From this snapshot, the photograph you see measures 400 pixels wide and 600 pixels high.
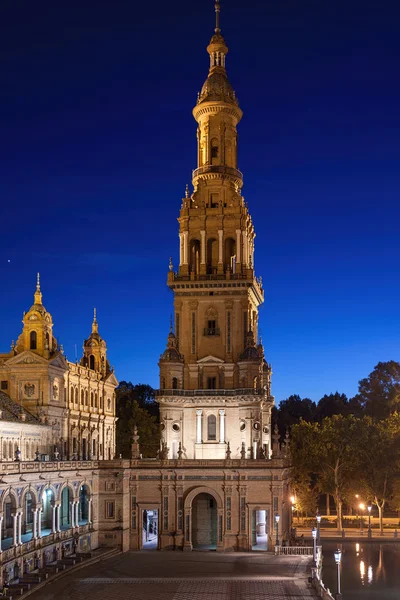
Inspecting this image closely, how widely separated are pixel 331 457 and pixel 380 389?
3607cm

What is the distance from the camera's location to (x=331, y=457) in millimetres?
100000

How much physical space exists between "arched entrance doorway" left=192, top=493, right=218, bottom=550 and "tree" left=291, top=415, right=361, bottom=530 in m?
19.4

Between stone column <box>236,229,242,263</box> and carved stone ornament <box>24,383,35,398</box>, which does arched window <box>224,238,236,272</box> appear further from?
carved stone ornament <box>24,383,35,398</box>

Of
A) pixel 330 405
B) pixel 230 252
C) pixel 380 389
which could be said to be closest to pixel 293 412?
pixel 330 405

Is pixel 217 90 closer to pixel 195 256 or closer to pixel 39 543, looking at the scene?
pixel 195 256

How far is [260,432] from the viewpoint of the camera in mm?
88562

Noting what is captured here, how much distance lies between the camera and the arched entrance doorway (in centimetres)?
8281

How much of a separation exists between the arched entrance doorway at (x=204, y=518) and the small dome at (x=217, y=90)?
44.1 m

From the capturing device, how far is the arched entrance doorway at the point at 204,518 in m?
82.8

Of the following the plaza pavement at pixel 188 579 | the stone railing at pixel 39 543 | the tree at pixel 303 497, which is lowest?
the plaza pavement at pixel 188 579

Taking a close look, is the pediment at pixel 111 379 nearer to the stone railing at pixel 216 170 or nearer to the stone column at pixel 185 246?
the stone column at pixel 185 246

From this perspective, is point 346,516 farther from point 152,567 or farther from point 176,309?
point 152,567

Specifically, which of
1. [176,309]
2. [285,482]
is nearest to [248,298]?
[176,309]

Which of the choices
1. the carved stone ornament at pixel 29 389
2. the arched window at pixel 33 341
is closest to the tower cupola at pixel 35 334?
the arched window at pixel 33 341
